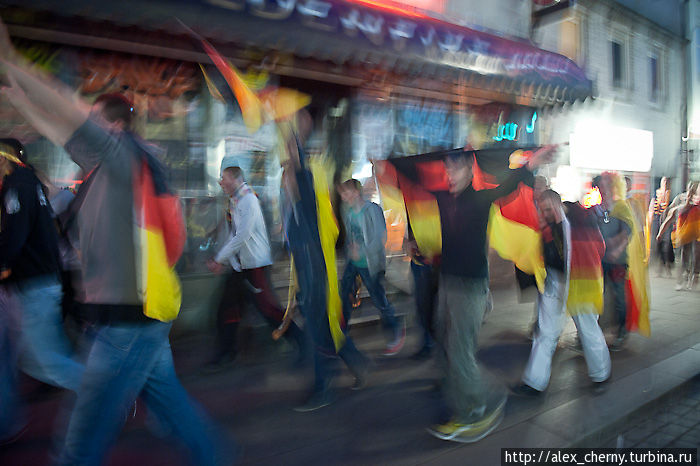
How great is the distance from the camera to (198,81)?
582 centimetres

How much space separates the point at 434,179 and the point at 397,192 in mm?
448

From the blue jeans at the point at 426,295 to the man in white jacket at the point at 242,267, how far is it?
4.27ft

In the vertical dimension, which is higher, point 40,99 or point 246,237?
point 40,99

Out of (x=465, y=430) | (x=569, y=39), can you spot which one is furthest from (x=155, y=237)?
(x=569, y=39)

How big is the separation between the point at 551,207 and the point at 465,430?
6.34 ft

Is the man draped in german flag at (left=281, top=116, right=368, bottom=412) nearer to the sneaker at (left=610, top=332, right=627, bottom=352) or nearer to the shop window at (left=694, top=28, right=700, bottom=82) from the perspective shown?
the sneaker at (left=610, top=332, right=627, bottom=352)

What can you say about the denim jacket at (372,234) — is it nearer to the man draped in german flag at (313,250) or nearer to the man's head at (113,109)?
the man draped in german flag at (313,250)

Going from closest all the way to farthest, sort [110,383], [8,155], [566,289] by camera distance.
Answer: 1. [110,383]
2. [8,155]
3. [566,289]

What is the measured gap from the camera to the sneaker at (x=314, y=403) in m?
3.51

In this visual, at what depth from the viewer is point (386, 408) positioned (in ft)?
11.7

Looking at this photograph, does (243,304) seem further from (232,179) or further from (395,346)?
(395,346)

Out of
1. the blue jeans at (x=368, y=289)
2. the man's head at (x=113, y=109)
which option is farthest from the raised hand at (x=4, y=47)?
the blue jeans at (x=368, y=289)

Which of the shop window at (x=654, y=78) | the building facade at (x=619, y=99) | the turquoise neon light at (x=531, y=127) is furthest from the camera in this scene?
the shop window at (x=654, y=78)

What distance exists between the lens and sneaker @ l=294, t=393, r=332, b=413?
351cm
